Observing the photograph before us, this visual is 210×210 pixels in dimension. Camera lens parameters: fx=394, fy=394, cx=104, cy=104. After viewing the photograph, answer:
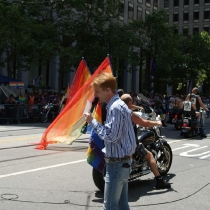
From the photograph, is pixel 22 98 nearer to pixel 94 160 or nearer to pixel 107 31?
pixel 107 31

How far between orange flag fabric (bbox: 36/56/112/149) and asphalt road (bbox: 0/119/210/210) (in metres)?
0.34

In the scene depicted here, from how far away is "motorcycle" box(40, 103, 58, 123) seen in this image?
2112 centimetres

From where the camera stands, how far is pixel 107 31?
2967cm

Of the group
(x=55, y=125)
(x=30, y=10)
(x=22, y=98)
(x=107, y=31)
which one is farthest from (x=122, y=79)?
(x=55, y=125)

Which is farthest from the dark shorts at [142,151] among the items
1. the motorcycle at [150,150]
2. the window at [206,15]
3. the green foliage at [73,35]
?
the window at [206,15]

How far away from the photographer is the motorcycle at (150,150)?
6.23 meters

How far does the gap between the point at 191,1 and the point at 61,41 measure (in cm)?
5448

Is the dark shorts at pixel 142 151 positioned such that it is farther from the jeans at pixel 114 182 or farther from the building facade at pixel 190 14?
the building facade at pixel 190 14

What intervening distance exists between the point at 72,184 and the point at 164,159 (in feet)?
6.34

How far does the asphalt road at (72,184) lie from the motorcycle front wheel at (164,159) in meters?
0.18

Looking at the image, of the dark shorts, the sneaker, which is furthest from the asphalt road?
the dark shorts

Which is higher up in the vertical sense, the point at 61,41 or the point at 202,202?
the point at 61,41

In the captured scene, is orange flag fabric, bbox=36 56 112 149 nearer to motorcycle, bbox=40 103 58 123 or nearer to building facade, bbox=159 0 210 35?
motorcycle, bbox=40 103 58 123

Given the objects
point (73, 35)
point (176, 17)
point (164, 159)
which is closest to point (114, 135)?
point (164, 159)
